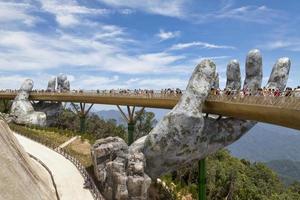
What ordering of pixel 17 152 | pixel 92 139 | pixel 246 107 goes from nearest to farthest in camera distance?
pixel 17 152, pixel 246 107, pixel 92 139

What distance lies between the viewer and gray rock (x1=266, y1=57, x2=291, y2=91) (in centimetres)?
4169

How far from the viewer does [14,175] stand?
26938mm

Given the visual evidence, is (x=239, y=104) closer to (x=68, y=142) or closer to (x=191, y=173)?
(x=68, y=142)

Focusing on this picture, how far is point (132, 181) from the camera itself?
37250mm

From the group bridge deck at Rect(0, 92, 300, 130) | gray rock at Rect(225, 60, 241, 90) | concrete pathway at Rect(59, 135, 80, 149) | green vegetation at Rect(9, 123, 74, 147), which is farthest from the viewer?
green vegetation at Rect(9, 123, 74, 147)

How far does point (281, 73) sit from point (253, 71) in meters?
2.97

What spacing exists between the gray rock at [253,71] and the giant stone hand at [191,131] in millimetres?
447

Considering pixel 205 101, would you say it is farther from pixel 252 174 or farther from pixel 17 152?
pixel 252 174

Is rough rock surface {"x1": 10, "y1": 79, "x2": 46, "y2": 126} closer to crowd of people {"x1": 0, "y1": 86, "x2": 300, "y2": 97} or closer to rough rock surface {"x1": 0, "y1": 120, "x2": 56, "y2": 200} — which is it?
crowd of people {"x1": 0, "y1": 86, "x2": 300, "y2": 97}

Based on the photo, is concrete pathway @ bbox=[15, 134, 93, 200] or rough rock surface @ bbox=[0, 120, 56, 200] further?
concrete pathway @ bbox=[15, 134, 93, 200]


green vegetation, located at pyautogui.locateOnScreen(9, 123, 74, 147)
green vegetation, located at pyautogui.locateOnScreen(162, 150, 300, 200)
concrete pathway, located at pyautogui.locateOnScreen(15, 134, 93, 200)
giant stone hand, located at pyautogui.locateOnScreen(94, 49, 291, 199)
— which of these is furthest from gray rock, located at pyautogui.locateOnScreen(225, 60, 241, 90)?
green vegetation, located at pyautogui.locateOnScreen(9, 123, 74, 147)

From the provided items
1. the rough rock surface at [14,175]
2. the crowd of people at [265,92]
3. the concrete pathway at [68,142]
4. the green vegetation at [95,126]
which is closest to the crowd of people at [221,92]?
the crowd of people at [265,92]

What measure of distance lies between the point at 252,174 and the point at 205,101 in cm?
6839

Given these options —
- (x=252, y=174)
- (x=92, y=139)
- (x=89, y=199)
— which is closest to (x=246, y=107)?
(x=89, y=199)
